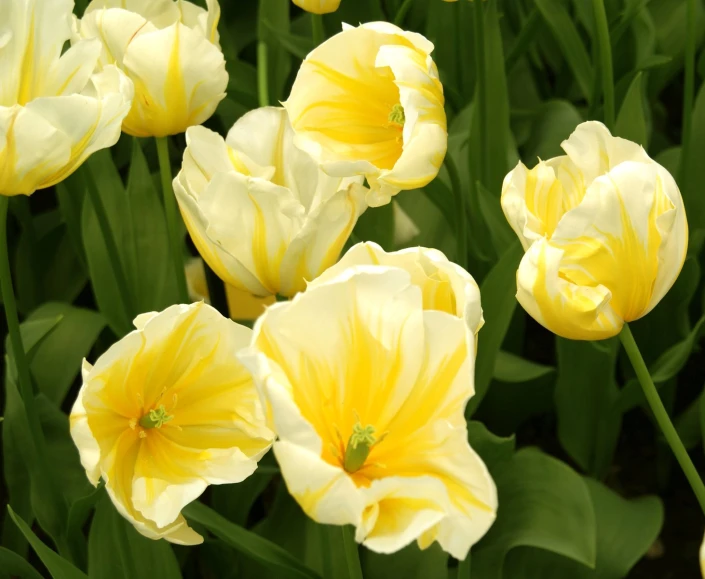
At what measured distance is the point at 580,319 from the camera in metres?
0.56

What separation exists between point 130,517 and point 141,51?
14.4 inches

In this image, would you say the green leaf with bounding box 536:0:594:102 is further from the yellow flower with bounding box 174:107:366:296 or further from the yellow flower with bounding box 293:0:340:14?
the yellow flower with bounding box 174:107:366:296

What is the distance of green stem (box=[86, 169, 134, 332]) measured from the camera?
3.02 feet

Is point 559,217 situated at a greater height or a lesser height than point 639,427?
greater

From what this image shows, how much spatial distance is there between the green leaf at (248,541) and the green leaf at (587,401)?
39cm

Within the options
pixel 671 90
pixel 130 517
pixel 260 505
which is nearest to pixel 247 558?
pixel 260 505

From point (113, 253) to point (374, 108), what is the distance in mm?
319

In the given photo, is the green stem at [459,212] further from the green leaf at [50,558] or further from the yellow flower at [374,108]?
the green leaf at [50,558]

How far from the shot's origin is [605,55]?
0.91m

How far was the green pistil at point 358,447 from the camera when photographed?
0.48 meters

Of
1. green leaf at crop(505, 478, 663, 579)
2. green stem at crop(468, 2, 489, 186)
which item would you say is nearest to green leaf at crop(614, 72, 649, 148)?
green stem at crop(468, 2, 489, 186)

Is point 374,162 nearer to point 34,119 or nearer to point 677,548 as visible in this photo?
point 34,119

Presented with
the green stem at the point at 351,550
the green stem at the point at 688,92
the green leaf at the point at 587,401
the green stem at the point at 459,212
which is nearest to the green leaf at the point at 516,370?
the green leaf at the point at 587,401

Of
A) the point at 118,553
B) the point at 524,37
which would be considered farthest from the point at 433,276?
the point at 524,37
